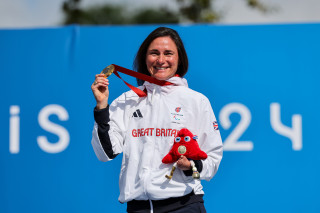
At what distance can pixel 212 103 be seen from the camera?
12.2ft

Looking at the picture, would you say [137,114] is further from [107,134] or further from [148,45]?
[148,45]

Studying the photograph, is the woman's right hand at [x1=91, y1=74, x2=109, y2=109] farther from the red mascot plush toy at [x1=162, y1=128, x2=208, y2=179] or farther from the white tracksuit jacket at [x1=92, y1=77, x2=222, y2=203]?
the red mascot plush toy at [x1=162, y1=128, x2=208, y2=179]

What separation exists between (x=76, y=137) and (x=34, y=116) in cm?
39

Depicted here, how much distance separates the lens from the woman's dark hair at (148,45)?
7.65ft

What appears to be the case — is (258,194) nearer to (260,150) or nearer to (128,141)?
(260,150)

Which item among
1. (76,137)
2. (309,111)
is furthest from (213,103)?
(76,137)

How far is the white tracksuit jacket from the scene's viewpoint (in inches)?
82.0

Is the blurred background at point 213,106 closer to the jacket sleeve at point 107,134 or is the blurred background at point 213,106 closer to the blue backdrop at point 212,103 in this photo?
the blue backdrop at point 212,103

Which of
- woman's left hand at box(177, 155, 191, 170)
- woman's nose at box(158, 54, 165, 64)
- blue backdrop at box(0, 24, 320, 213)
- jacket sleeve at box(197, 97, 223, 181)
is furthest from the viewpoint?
blue backdrop at box(0, 24, 320, 213)

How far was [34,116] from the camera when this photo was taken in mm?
3725

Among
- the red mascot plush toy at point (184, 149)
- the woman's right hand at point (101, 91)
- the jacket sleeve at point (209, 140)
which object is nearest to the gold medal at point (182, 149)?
the red mascot plush toy at point (184, 149)

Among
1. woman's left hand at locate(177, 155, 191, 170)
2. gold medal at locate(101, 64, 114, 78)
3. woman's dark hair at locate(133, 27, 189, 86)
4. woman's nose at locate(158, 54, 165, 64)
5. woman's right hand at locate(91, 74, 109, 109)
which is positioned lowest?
woman's left hand at locate(177, 155, 191, 170)

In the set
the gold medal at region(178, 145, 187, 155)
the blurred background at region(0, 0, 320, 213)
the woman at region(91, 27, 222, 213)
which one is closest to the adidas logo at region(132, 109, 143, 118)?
the woman at region(91, 27, 222, 213)

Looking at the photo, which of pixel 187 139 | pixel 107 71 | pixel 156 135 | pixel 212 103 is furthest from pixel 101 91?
pixel 212 103
